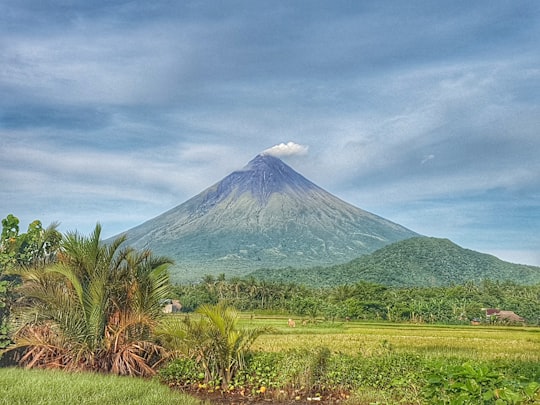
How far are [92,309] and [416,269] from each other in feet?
357

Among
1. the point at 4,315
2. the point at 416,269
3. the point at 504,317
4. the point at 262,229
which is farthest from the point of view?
the point at 262,229

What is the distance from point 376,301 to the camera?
154ft

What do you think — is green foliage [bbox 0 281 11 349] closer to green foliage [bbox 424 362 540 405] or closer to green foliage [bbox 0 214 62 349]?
green foliage [bbox 0 214 62 349]

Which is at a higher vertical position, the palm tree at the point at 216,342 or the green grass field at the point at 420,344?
the palm tree at the point at 216,342

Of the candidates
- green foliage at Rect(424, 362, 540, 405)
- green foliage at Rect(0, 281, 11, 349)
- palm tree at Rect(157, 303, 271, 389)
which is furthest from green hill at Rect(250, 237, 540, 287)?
green foliage at Rect(424, 362, 540, 405)

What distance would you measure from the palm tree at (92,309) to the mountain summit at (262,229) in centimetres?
11554

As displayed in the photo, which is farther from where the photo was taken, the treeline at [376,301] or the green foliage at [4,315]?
the treeline at [376,301]

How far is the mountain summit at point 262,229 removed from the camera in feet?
480

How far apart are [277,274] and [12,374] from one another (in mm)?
100881

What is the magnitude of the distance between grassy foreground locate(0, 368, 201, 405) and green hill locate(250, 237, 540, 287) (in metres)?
89.0

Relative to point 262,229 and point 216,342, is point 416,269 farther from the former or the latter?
point 216,342

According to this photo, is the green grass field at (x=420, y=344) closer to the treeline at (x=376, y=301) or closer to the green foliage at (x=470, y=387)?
the green foliage at (x=470, y=387)

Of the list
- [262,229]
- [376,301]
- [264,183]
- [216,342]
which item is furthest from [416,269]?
[216,342]

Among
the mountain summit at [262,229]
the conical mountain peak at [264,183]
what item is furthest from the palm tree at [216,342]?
the conical mountain peak at [264,183]
